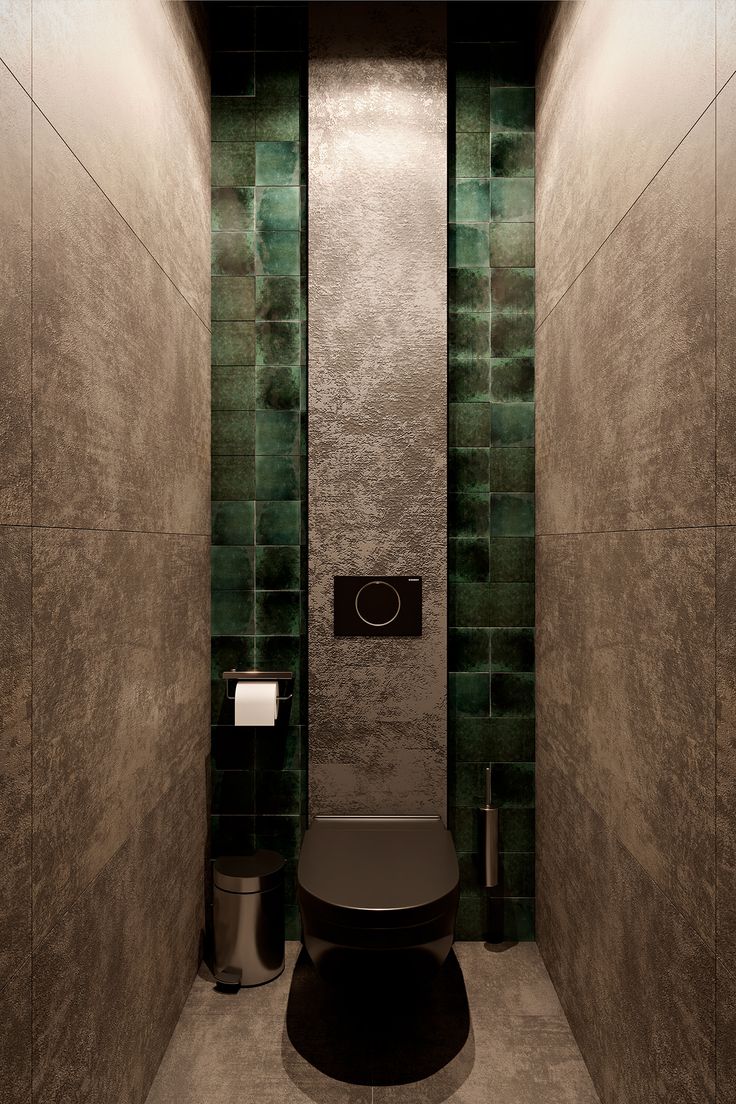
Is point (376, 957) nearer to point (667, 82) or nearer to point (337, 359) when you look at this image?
point (337, 359)

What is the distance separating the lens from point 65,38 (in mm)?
1176

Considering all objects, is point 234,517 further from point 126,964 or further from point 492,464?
point 126,964

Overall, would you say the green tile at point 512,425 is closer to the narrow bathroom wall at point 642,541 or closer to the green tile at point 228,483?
the narrow bathroom wall at point 642,541

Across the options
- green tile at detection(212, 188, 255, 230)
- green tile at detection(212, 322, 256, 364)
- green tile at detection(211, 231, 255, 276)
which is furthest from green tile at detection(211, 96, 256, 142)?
green tile at detection(212, 322, 256, 364)

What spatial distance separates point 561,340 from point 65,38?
1.36 metres

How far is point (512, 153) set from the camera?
230cm

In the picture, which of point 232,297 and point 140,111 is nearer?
point 140,111

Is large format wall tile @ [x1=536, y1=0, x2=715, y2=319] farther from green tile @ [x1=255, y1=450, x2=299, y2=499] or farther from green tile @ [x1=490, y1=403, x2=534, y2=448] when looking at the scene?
green tile @ [x1=255, y1=450, x2=299, y2=499]

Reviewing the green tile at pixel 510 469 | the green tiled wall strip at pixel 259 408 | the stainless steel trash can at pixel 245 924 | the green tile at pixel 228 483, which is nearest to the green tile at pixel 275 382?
the green tiled wall strip at pixel 259 408

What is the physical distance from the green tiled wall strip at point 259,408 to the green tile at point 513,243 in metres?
0.64

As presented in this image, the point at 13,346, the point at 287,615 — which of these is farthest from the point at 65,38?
the point at 287,615

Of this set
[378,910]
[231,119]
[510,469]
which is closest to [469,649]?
[510,469]

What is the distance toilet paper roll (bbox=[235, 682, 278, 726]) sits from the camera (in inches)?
84.8

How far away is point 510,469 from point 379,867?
1.29 m
